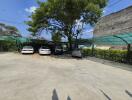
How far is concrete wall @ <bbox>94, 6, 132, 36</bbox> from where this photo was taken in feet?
99.7

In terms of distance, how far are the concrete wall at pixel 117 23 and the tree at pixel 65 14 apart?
4.97 meters

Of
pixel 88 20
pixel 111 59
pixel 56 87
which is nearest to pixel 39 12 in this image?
pixel 88 20

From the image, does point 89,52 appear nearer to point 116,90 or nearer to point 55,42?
point 55,42

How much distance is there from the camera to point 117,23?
33750 millimetres

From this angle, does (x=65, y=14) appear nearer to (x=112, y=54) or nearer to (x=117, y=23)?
(x=112, y=54)

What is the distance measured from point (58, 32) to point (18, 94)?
24.5 metres

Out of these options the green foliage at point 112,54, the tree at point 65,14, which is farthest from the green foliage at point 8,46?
the green foliage at point 112,54

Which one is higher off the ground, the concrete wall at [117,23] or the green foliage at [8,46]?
the concrete wall at [117,23]

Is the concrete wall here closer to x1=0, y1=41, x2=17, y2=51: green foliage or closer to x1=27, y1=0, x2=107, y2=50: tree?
x1=27, y1=0, x2=107, y2=50: tree

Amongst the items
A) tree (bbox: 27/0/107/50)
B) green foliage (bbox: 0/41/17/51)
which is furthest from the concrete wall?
green foliage (bbox: 0/41/17/51)

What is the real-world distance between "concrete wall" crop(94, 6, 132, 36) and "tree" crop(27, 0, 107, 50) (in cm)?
497

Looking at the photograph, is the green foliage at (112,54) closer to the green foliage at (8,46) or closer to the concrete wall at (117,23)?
the concrete wall at (117,23)

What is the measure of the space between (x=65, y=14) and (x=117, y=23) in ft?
40.3

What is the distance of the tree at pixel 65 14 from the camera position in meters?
24.8
